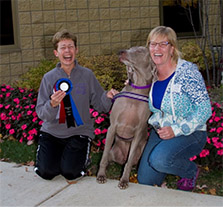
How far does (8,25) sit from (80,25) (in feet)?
5.34

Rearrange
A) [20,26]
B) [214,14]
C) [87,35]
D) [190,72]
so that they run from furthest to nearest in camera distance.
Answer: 1. [214,14]
2. [87,35]
3. [20,26]
4. [190,72]

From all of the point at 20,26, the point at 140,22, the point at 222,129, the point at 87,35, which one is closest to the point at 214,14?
the point at 140,22

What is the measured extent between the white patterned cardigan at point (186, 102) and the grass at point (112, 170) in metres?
0.78

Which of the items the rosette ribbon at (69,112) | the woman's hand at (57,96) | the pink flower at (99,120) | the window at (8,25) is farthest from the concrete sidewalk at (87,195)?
the window at (8,25)

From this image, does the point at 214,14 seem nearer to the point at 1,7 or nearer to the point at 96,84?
the point at 1,7

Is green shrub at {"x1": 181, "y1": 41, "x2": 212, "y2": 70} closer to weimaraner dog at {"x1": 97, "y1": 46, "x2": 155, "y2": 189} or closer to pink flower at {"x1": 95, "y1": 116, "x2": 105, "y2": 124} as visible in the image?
pink flower at {"x1": 95, "y1": 116, "x2": 105, "y2": 124}

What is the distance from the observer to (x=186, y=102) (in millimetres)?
3646

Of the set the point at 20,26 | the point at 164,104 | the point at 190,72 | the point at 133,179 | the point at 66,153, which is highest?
the point at 20,26

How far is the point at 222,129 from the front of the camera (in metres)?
4.41

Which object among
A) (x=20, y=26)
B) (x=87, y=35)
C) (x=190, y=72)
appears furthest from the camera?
(x=87, y=35)

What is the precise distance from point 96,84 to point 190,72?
1179mm

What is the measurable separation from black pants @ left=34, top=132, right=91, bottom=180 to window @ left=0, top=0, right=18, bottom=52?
486 centimetres

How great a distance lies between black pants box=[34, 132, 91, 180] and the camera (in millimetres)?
4070

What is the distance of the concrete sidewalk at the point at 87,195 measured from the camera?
3459 millimetres
